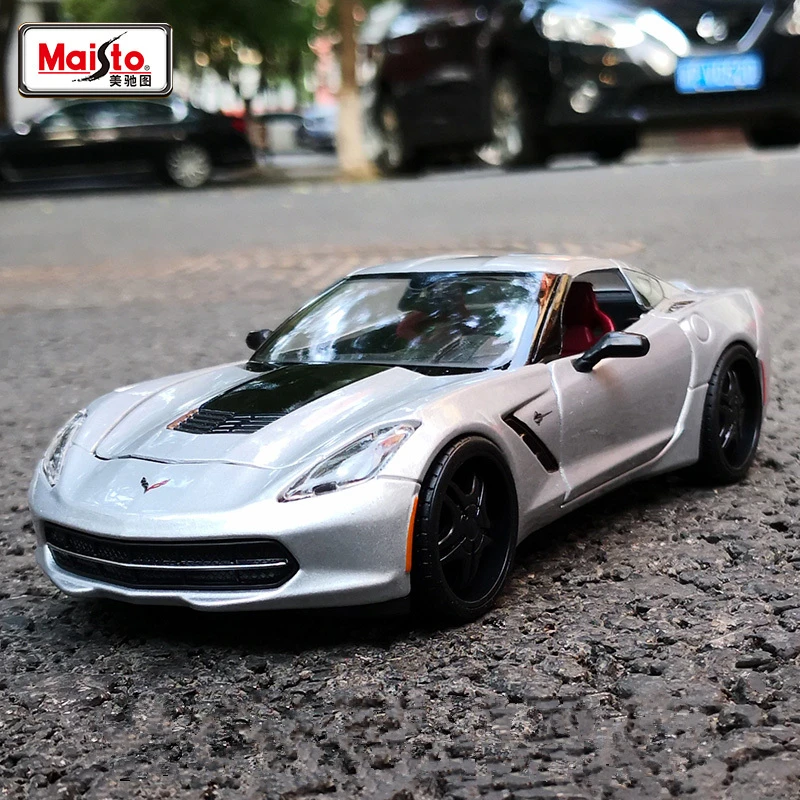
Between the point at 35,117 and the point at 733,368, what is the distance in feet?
→ 61.0

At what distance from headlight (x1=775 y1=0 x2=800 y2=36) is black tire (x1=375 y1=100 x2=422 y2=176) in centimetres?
563

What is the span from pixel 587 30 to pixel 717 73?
138 centimetres

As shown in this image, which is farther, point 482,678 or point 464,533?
point 464,533

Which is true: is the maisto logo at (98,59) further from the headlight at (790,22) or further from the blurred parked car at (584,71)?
the headlight at (790,22)

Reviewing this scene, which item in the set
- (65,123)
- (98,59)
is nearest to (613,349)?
(98,59)

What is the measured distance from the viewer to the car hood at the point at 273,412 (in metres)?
4.07

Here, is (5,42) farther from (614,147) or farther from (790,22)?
(790,22)

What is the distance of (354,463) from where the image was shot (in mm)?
3918

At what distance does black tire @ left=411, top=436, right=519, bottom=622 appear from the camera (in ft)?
12.8

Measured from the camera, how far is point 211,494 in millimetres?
3877

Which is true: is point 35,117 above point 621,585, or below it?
above

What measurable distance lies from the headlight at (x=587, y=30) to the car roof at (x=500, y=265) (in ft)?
26.8

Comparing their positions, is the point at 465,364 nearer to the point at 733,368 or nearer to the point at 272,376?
the point at 272,376

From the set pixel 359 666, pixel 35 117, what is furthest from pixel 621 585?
pixel 35 117
